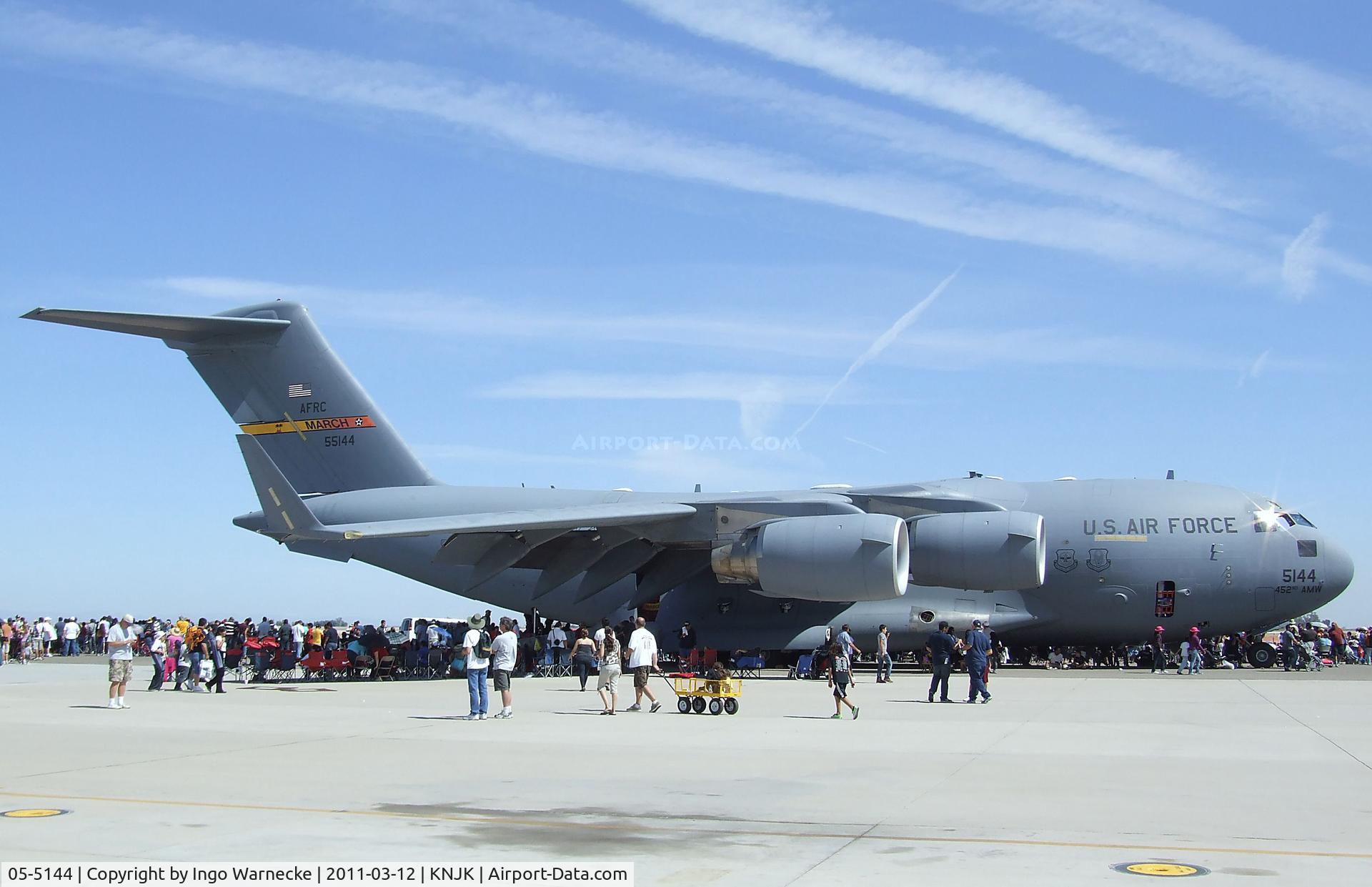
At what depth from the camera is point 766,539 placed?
2231 centimetres

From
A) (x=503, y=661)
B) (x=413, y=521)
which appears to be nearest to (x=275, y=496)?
(x=413, y=521)

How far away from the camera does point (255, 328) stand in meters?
26.2

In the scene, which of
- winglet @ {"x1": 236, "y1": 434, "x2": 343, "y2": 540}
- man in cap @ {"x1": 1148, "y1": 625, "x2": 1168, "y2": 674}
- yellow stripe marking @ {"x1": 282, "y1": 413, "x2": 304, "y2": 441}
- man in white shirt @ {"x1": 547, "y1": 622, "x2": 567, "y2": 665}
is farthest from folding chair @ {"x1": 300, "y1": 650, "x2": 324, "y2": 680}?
man in cap @ {"x1": 1148, "y1": 625, "x2": 1168, "y2": 674}

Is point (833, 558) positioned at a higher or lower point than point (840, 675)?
higher

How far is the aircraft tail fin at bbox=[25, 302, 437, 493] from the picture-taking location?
26391 millimetres

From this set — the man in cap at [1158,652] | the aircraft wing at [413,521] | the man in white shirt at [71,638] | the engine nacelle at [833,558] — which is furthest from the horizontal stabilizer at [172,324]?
the man in white shirt at [71,638]

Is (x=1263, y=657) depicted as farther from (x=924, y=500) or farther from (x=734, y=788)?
(x=734, y=788)

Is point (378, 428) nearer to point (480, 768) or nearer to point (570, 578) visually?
point (570, 578)

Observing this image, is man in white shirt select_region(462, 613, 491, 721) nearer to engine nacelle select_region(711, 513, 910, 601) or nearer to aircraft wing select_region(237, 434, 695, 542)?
aircraft wing select_region(237, 434, 695, 542)

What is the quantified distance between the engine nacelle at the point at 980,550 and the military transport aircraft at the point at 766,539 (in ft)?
0.10

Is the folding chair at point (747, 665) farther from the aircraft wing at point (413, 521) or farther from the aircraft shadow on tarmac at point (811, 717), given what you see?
the aircraft shadow on tarmac at point (811, 717)

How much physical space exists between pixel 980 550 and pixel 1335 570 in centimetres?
655

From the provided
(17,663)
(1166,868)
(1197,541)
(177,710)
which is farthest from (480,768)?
(17,663)

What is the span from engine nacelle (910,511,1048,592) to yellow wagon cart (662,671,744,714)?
7.35 m
